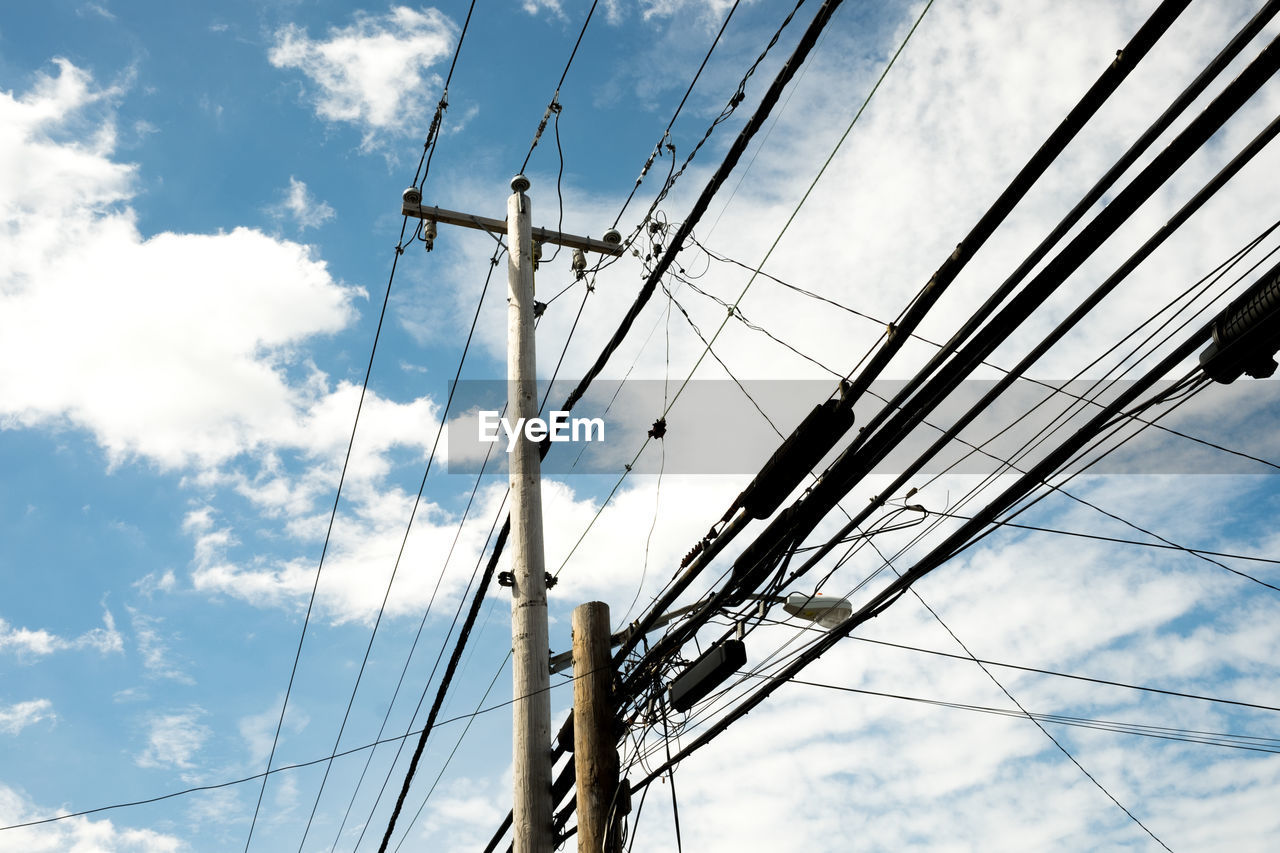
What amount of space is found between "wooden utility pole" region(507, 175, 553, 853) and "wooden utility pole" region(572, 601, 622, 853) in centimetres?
27

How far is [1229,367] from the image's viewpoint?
4.22 meters

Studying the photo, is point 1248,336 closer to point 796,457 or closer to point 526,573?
point 796,457

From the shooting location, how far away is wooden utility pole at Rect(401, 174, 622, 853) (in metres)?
→ 6.69

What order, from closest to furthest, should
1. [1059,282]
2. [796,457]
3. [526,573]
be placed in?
[1059,282]
[796,457]
[526,573]

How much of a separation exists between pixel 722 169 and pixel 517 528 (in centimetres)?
337

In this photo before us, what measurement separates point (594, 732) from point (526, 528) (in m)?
1.73

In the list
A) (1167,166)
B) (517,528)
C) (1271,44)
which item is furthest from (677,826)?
(1271,44)

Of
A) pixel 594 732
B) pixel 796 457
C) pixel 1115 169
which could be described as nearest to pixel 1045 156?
pixel 1115 169

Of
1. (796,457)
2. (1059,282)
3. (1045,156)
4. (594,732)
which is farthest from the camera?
(594,732)

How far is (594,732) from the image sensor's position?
667 centimetres

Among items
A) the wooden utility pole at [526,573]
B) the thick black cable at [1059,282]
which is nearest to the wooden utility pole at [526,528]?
the wooden utility pole at [526,573]

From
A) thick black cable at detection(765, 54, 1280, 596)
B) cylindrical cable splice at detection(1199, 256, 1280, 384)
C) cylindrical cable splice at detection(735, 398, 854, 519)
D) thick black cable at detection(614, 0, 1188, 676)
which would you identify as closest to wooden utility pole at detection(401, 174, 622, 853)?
cylindrical cable splice at detection(735, 398, 854, 519)

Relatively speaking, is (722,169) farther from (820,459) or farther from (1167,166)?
(1167,166)

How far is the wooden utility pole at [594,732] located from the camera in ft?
20.7
